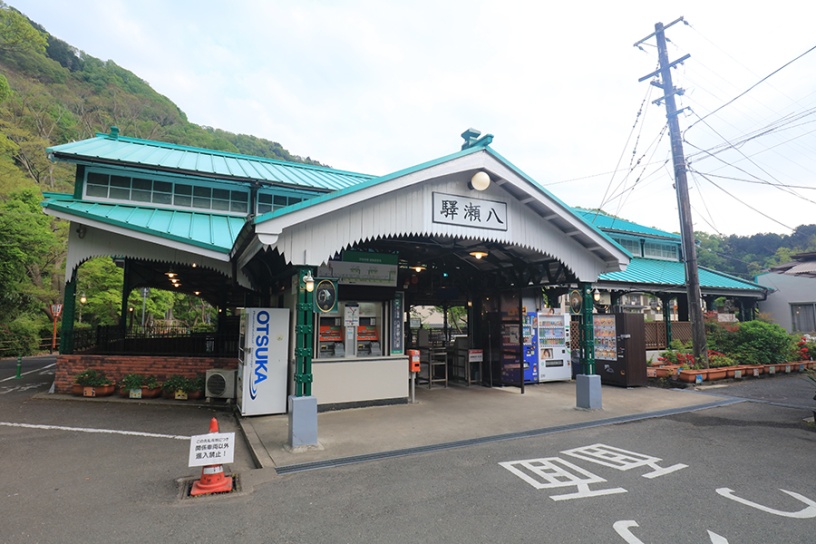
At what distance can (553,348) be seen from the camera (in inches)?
532

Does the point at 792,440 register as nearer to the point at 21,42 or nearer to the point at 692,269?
the point at 692,269

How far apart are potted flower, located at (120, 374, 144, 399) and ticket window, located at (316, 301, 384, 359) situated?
16.5 ft

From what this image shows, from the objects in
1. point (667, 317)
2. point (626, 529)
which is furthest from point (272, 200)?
point (667, 317)

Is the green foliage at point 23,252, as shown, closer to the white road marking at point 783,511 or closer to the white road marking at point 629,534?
the white road marking at point 629,534

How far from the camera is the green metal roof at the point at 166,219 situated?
10367 mm

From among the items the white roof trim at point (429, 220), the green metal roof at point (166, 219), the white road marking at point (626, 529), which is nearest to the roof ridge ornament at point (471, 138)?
the white roof trim at point (429, 220)

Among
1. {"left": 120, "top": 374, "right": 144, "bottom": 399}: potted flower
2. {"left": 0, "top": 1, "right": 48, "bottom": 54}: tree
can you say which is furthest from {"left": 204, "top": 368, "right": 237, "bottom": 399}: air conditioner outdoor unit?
{"left": 0, "top": 1, "right": 48, "bottom": 54}: tree

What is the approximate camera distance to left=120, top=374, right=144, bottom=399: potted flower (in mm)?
10478

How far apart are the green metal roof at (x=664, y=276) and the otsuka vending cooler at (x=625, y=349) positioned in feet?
11.2

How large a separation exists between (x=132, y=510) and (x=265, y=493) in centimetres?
134

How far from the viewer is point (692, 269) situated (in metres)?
13.1

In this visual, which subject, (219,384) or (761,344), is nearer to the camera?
(219,384)

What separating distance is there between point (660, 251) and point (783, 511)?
→ 66.7 feet

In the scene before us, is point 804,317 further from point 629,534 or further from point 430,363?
point 629,534
